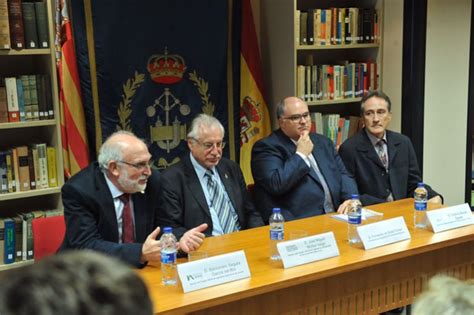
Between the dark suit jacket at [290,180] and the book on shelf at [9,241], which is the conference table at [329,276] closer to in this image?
the dark suit jacket at [290,180]

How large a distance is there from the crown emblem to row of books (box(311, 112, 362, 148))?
1077 mm

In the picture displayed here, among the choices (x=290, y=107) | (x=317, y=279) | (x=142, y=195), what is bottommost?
(x=317, y=279)

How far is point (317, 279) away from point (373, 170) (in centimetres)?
142

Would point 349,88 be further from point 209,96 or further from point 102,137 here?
point 102,137

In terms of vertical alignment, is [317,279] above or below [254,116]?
below

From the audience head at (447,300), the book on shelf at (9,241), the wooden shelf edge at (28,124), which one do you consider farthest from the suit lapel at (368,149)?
the audience head at (447,300)

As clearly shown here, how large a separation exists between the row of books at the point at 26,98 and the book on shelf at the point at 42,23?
0.65 feet

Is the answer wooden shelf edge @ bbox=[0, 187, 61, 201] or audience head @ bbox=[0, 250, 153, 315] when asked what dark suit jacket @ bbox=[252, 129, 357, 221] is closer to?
wooden shelf edge @ bbox=[0, 187, 61, 201]

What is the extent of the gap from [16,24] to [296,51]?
6.26 ft

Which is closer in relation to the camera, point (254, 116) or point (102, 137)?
point (102, 137)

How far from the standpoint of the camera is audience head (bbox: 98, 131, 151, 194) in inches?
96.5

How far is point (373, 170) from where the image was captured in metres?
3.51

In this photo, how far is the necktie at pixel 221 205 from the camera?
292cm

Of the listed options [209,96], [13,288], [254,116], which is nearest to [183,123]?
[209,96]
